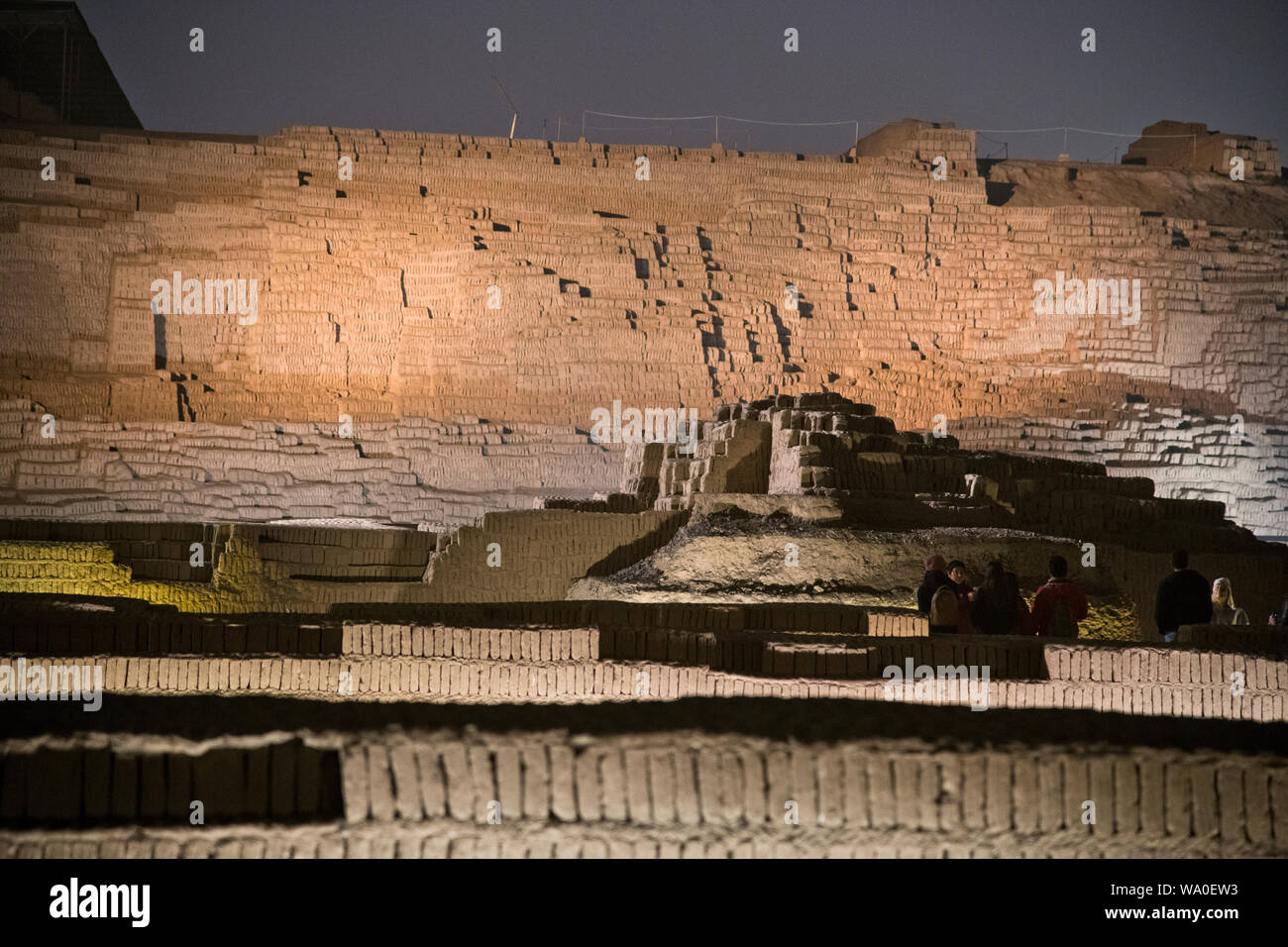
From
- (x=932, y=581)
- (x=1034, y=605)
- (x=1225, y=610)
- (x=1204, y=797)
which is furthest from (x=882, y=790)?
(x=1225, y=610)

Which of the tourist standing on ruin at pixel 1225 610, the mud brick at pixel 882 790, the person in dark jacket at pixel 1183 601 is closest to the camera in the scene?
the mud brick at pixel 882 790

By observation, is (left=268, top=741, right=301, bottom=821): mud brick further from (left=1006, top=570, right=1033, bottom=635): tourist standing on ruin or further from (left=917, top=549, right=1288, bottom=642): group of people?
(left=1006, top=570, right=1033, bottom=635): tourist standing on ruin

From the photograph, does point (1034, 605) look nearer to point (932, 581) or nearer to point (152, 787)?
point (932, 581)

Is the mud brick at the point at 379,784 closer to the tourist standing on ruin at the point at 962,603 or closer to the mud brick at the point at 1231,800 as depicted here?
the mud brick at the point at 1231,800

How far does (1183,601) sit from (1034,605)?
0.76 metres

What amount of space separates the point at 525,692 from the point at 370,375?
1870 centimetres

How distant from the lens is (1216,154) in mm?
28984

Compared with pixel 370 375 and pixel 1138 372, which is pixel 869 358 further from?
pixel 370 375

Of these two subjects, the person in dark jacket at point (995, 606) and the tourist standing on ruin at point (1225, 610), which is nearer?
the person in dark jacket at point (995, 606)

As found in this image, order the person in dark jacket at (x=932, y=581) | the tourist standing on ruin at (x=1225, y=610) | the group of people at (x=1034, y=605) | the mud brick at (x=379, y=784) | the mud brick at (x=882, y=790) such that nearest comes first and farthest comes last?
the mud brick at (x=379, y=784), the mud brick at (x=882, y=790), the group of people at (x=1034, y=605), the person in dark jacket at (x=932, y=581), the tourist standing on ruin at (x=1225, y=610)

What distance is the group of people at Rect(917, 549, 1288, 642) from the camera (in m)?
6.31

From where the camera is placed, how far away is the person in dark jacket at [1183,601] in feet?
21.1

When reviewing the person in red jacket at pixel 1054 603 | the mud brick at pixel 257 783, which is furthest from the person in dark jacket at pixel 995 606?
the mud brick at pixel 257 783
